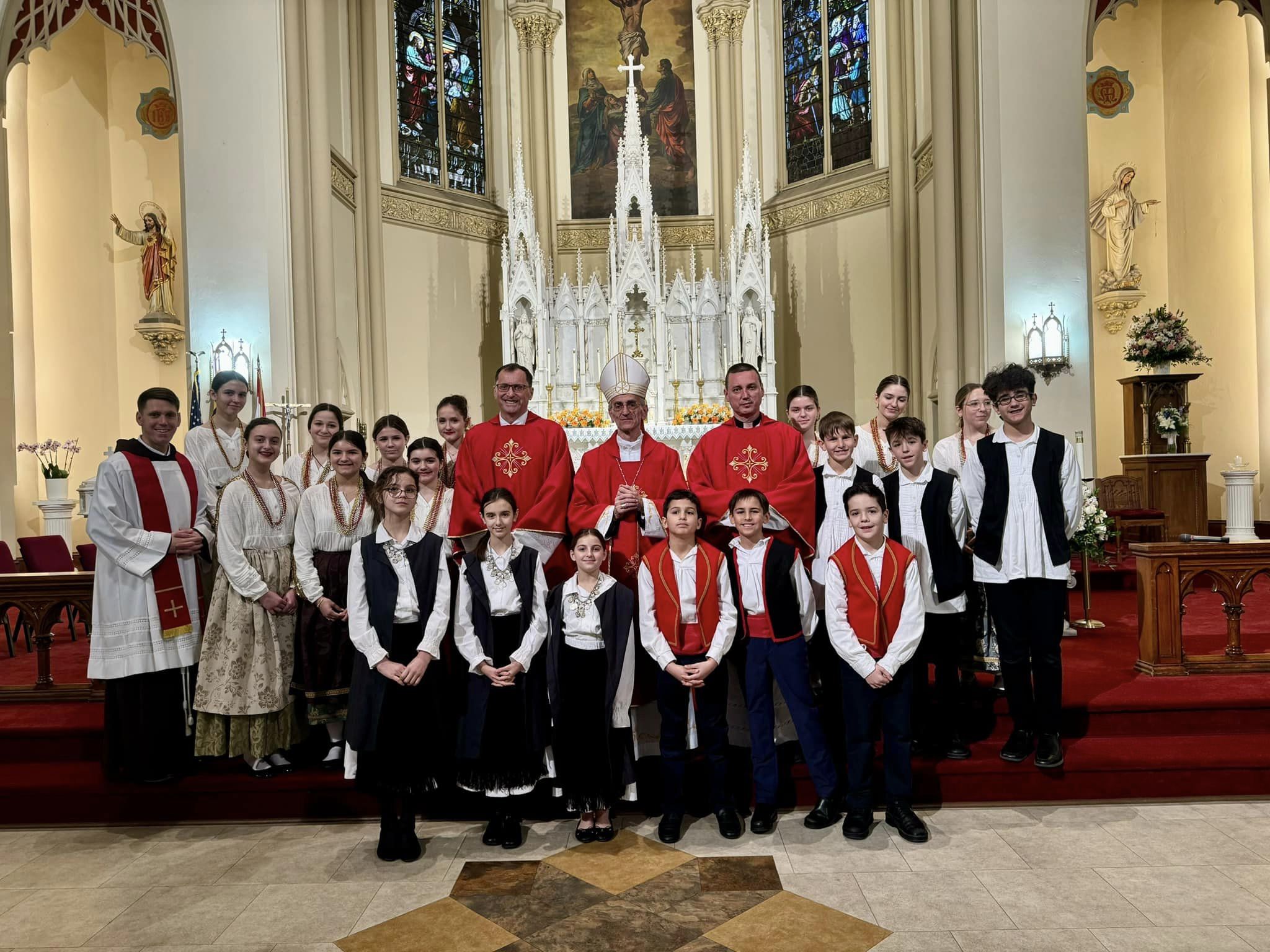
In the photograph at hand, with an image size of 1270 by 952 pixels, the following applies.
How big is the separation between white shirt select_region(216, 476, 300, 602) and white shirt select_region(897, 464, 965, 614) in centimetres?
271

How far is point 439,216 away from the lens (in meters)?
13.1

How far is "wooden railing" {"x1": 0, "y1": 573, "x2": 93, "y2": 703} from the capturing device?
4.95 metres

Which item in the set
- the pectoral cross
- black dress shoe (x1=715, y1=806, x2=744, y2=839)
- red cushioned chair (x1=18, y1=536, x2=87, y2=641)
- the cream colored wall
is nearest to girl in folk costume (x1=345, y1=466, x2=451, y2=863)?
black dress shoe (x1=715, y1=806, x2=744, y2=839)

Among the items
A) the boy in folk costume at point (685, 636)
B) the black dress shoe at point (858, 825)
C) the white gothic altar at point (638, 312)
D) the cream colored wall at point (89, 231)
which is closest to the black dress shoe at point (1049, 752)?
the black dress shoe at point (858, 825)

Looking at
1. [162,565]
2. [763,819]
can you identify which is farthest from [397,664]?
[763,819]

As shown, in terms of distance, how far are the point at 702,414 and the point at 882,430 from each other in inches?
267

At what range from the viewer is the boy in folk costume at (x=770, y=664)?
3701mm

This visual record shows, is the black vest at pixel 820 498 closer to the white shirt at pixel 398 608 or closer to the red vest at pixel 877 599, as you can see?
the red vest at pixel 877 599

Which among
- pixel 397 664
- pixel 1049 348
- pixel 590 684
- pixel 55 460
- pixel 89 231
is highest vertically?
pixel 89 231

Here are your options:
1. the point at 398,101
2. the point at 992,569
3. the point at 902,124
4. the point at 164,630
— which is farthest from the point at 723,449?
the point at 398,101

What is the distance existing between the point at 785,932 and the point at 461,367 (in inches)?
438

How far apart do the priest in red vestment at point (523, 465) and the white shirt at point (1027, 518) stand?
1898 mm

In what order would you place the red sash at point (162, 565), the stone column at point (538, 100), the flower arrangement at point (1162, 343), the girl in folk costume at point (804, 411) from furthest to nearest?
the stone column at point (538, 100) < the flower arrangement at point (1162, 343) < the girl in folk costume at point (804, 411) < the red sash at point (162, 565)

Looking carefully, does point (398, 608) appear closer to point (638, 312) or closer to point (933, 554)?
point (933, 554)
